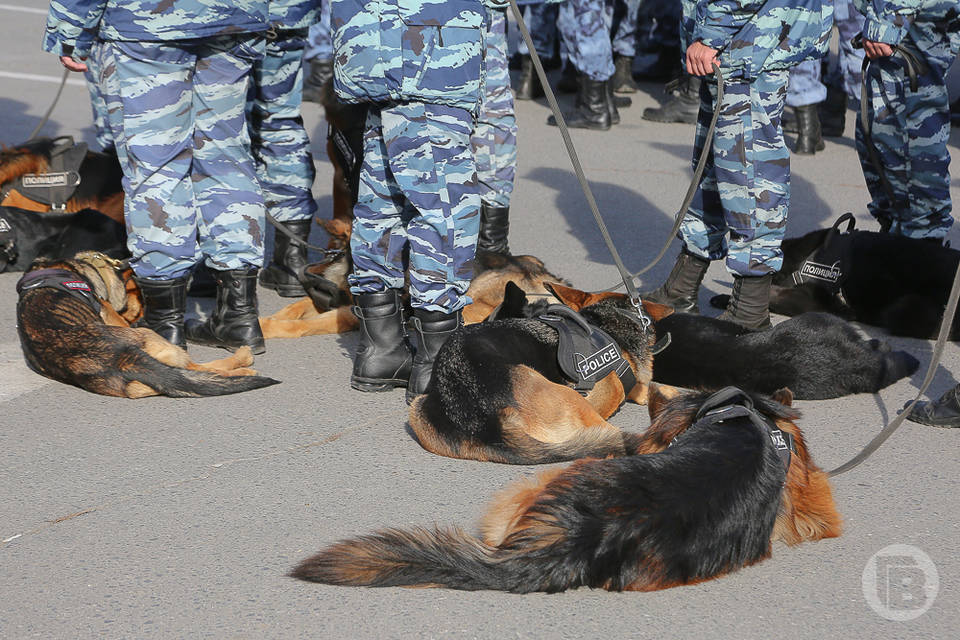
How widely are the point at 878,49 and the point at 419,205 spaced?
9.18 ft

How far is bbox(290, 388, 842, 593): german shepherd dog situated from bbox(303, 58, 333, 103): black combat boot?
22.3 feet

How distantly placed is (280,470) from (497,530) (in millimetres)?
1057

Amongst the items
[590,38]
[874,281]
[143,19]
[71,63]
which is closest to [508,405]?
[143,19]

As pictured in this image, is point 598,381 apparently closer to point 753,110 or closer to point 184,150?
point 753,110

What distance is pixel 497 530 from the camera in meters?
2.47

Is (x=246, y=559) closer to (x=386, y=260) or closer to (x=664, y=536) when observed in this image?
(x=664, y=536)

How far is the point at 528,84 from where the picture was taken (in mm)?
9703

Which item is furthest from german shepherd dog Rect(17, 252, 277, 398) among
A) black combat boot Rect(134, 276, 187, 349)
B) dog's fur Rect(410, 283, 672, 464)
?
dog's fur Rect(410, 283, 672, 464)

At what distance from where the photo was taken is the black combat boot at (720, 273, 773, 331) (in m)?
4.50

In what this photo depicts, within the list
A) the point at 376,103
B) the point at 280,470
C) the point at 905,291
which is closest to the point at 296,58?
the point at 376,103

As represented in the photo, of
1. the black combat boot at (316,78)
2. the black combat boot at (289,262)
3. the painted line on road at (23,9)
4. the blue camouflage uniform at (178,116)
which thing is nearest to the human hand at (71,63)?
the blue camouflage uniform at (178,116)

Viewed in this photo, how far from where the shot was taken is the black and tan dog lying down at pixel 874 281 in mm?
4582

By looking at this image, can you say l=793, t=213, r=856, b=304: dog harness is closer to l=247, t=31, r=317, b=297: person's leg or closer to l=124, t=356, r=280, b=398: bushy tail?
l=247, t=31, r=317, b=297: person's leg

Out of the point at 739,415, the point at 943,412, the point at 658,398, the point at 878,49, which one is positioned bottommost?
the point at 943,412
